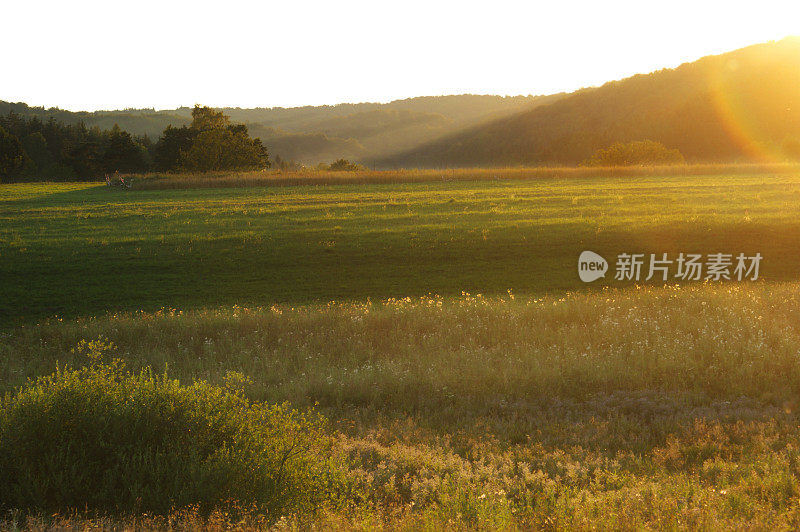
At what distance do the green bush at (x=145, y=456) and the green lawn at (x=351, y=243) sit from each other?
13.3 metres

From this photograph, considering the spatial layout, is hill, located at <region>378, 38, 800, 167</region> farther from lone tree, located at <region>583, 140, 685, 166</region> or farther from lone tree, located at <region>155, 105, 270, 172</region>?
lone tree, located at <region>155, 105, 270, 172</region>

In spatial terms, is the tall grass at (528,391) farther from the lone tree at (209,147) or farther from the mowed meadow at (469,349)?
the lone tree at (209,147)

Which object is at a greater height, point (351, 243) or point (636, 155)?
point (636, 155)

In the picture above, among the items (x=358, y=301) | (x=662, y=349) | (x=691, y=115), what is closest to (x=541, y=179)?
(x=358, y=301)

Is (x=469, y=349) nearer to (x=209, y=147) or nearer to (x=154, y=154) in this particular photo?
A: (x=209, y=147)

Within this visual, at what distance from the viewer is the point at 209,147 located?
101812 mm

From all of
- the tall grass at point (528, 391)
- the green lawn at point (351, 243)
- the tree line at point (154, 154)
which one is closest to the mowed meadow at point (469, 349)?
the tall grass at point (528, 391)

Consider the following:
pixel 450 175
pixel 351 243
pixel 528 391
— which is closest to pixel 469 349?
pixel 528 391

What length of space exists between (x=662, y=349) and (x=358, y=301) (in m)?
10.4

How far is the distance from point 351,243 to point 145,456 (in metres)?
23.3

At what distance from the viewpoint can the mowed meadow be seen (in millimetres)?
6633

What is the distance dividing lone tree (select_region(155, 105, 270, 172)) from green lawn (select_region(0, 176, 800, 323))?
54110 millimetres

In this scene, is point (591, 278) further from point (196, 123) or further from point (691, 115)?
point (691, 115)

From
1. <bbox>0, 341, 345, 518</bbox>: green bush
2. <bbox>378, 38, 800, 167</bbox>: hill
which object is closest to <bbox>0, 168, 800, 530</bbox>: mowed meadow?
<bbox>0, 341, 345, 518</bbox>: green bush
